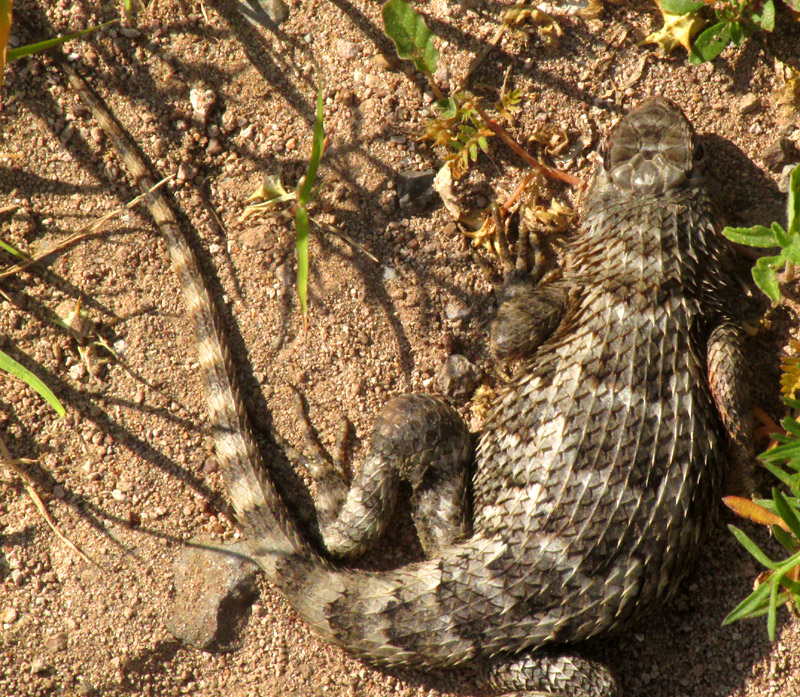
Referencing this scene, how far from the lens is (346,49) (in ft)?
15.1

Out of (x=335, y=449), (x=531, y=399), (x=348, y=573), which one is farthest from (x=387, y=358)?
(x=348, y=573)

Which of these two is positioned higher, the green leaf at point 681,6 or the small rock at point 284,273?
the green leaf at point 681,6

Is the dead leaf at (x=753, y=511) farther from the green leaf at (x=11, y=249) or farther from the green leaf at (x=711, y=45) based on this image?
the green leaf at (x=11, y=249)

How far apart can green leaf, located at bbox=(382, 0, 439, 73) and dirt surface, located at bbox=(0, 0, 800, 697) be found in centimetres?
33

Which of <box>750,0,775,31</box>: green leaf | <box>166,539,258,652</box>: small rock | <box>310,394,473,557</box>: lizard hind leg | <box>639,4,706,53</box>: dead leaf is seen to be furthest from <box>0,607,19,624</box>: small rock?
<box>750,0,775,31</box>: green leaf

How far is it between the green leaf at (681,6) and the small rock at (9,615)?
5148mm

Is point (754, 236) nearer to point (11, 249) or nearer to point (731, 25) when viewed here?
point (731, 25)

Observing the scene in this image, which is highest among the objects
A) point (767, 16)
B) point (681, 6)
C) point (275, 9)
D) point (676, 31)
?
point (275, 9)

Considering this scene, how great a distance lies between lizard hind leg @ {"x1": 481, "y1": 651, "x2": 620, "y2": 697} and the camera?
4027 millimetres

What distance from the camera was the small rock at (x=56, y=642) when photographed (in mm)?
4402

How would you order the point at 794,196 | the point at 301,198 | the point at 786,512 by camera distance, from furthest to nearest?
1. the point at 301,198
2. the point at 786,512
3. the point at 794,196

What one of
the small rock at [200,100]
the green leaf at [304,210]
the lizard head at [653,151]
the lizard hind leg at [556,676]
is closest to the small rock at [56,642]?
the green leaf at [304,210]

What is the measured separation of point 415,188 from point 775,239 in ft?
6.63

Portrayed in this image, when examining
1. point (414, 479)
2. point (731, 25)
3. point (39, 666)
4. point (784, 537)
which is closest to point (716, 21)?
point (731, 25)
